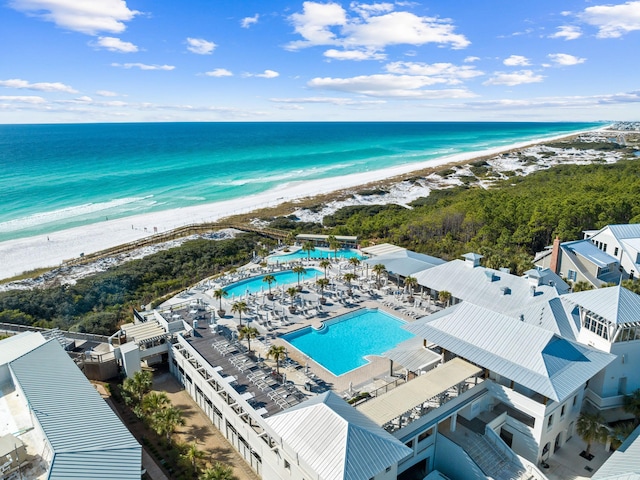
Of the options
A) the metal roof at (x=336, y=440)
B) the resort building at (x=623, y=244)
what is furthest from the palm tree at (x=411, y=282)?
the metal roof at (x=336, y=440)

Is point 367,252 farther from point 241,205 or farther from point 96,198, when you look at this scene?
point 96,198

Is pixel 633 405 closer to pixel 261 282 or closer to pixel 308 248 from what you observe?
pixel 261 282

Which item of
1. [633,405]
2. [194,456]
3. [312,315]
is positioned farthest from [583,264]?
[194,456]

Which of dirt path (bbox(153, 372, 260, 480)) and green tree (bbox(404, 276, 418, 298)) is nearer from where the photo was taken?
dirt path (bbox(153, 372, 260, 480))

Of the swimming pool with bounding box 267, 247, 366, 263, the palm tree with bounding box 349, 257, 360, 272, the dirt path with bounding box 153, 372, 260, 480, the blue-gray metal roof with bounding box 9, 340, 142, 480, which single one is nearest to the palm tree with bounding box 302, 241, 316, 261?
the swimming pool with bounding box 267, 247, 366, 263

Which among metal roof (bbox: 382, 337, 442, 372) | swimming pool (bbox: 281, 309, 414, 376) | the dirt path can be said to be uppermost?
metal roof (bbox: 382, 337, 442, 372)

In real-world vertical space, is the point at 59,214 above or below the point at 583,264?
above

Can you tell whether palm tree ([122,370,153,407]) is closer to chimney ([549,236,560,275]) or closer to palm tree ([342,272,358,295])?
palm tree ([342,272,358,295])

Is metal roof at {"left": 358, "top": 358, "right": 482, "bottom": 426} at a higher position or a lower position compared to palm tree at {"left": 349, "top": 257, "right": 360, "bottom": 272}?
higher
